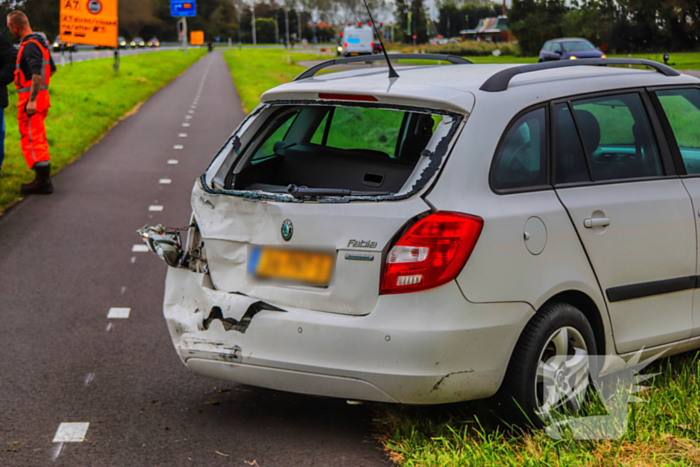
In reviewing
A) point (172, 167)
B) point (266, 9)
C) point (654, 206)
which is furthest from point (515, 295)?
point (266, 9)

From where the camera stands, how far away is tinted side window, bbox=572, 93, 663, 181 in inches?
141

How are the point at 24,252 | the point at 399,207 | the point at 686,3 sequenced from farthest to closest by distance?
the point at 686,3, the point at 24,252, the point at 399,207

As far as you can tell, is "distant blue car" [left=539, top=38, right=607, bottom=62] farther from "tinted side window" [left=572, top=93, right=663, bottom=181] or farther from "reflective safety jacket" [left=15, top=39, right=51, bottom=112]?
"tinted side window" [left=572, top=93, right=663, bottom=181]

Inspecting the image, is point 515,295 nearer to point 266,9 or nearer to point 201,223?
point 201,223

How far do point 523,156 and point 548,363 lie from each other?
0.90 meters

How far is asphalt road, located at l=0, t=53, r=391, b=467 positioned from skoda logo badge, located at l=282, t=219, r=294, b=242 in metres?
0.96

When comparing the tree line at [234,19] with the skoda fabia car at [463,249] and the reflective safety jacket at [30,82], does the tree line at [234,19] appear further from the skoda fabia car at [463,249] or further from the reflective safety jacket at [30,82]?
the skoda fabia car at [463,249]

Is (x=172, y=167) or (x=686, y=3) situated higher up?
(x=686, y=3)

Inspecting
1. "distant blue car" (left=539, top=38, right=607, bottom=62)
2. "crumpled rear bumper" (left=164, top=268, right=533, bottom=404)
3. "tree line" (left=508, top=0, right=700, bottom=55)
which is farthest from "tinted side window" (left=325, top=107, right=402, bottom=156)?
"tree line" (left=508, top=0, right=700, bottom=55)

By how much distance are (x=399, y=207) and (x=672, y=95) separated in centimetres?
188

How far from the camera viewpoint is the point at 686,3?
30.5 m

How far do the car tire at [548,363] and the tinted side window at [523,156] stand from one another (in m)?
0.55

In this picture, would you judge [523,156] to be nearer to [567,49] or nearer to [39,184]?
[39,184]

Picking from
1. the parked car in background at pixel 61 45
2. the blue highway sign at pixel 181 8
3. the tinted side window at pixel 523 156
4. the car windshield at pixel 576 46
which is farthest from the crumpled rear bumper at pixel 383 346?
the blue highway sign at pixel 181 8
